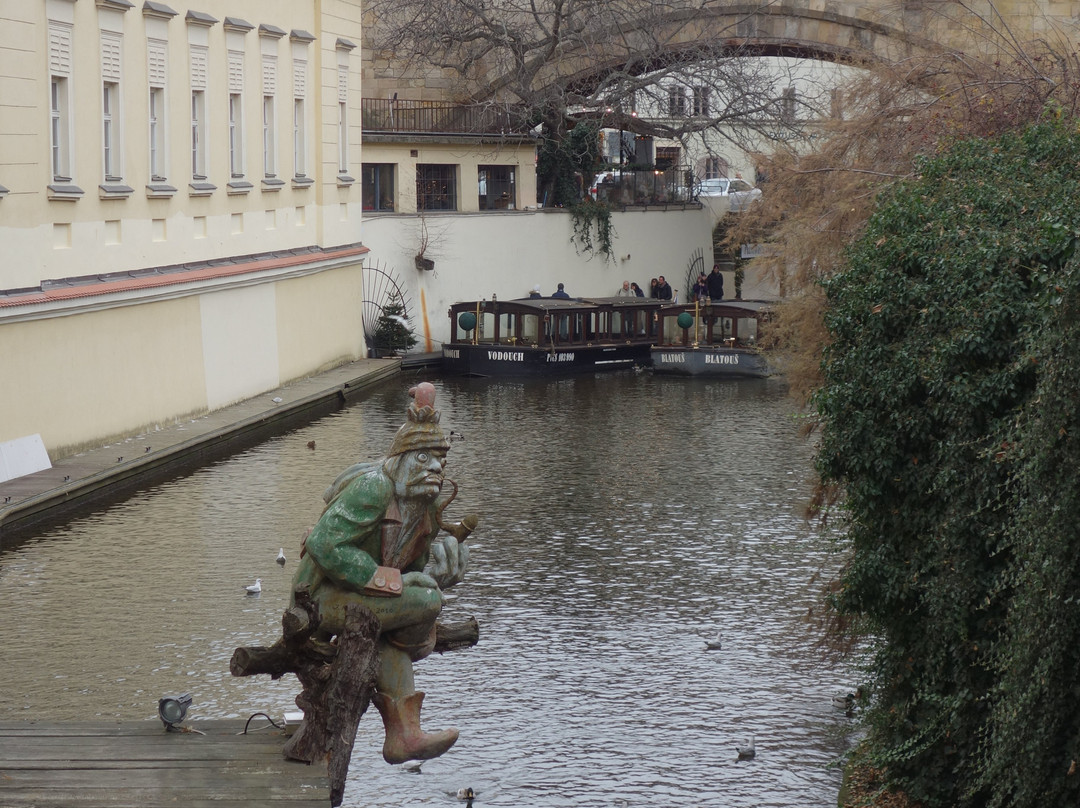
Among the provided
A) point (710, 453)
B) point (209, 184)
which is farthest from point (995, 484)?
point (209, 184)

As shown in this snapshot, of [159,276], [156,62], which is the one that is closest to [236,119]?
[156,62]

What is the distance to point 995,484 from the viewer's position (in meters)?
8.41

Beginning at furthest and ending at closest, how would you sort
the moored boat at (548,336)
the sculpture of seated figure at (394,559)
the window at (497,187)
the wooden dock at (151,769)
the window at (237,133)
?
the window at (497,187), the moored boat at (548,336), the window at (237,133), the sculpture of seated figure at (394,559), the wooden dock at (151,769)

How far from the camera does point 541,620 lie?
14586 millimetres

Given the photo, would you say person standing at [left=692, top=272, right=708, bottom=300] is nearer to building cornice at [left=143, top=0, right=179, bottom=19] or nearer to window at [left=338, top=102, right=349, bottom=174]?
window at [left=338, top=102, right=349, bottom=174]

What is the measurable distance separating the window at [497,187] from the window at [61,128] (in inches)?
869

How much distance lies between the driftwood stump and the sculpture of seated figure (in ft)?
0.41

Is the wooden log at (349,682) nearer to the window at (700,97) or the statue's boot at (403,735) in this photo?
the statue's boot at (403,735)

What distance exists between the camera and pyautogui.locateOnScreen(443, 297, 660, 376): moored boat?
121ft

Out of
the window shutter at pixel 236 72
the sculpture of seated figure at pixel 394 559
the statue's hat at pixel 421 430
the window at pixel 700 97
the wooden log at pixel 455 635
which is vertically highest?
the window at pixel 700 97

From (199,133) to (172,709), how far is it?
2159 cm

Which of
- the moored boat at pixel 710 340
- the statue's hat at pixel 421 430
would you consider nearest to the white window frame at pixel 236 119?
the moored boat at pixel 710 340

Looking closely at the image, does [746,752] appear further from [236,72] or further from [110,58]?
[236,72]

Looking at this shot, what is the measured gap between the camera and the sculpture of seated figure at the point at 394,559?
7.50 metres
